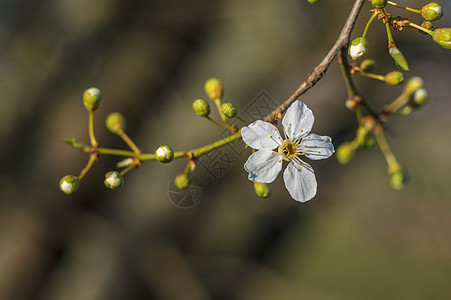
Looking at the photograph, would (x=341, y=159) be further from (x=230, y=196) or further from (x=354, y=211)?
(x=354, y=211)

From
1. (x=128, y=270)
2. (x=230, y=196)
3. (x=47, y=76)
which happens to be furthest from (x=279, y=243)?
Answer: (x=47, y=76)

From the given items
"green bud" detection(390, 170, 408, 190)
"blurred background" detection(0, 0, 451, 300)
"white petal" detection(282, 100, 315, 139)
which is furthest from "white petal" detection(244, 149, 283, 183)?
"blurred background" detection(0, 0, 451, 300)

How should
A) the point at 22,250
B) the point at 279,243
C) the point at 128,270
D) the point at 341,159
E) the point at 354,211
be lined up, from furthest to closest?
the point at 354,211 < the point at 279,243 < the point at 128,270 < the point at 22,250 < the point at 341,159

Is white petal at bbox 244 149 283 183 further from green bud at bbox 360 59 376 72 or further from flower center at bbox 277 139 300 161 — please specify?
green bud at bbox 360 59 376 72

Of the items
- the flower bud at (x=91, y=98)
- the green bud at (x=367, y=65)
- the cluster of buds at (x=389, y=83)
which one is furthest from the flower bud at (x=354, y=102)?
the flower bud at (x=91, y=98)

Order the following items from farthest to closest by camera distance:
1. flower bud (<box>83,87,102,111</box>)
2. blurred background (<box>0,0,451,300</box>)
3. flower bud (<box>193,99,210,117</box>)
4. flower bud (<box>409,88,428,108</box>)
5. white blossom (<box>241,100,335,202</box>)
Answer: blurred background (<box>0,0,451,300</box>)
flower bud (<box>83,87,102,111</box>)
flower bud (<box>193,99,210,117</box>)
white blossom (<box>241,100,335,202</box>)
flower bud (<box>409,88,428,108</box>)

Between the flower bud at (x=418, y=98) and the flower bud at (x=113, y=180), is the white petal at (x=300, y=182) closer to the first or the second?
the flower bud at (x=418, y=98)

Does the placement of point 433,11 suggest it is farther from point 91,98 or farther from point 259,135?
point 91,98
